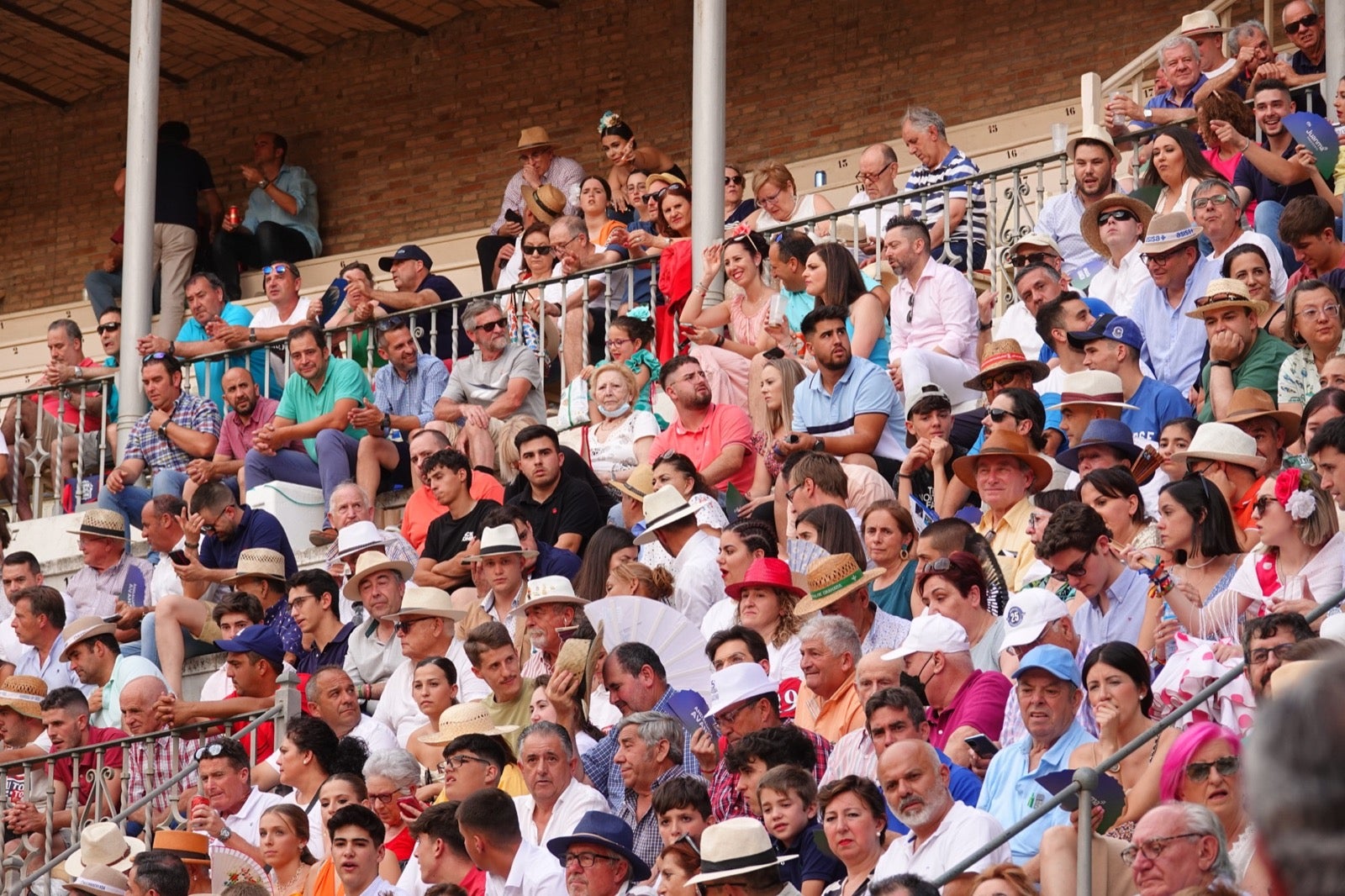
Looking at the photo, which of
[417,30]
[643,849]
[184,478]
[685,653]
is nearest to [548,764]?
[643,849]

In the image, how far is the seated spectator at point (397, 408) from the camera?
36.4 ft

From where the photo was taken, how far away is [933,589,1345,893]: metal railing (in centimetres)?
502

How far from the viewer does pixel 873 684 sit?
255 inches

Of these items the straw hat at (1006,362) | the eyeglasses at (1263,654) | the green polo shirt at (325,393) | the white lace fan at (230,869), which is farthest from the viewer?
the green polo shirt at (325,393)

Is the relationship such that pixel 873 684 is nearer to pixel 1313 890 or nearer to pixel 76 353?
pixel 1313 890

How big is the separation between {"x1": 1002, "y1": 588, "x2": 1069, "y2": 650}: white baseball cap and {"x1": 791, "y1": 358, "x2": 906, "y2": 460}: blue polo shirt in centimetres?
301

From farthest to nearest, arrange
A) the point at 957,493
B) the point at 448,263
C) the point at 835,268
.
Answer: the point at 448,263 → the point at 835,268 → the point at 957,493

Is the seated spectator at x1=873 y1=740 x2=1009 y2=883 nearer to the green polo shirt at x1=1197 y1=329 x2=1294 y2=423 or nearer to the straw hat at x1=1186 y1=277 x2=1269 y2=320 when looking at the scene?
the green polo shirt at x1=1197 y1=329 x2=1294 y2=423

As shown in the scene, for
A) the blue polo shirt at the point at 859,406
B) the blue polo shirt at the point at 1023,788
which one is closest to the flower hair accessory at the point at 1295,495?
the blue polo shirt at the point at 1023,788

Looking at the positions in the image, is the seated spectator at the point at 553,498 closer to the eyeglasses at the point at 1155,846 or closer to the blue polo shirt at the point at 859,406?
the blue polo shirt at the point at 859,406

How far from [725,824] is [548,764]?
4.32 feet

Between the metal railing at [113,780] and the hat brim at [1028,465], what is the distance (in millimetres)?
2964

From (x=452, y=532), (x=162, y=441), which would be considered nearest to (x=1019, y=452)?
(x=452, y=532)

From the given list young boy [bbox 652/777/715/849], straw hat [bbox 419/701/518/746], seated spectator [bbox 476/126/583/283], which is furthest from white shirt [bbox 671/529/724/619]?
seated spectator [bbox 476/126/583/283]
